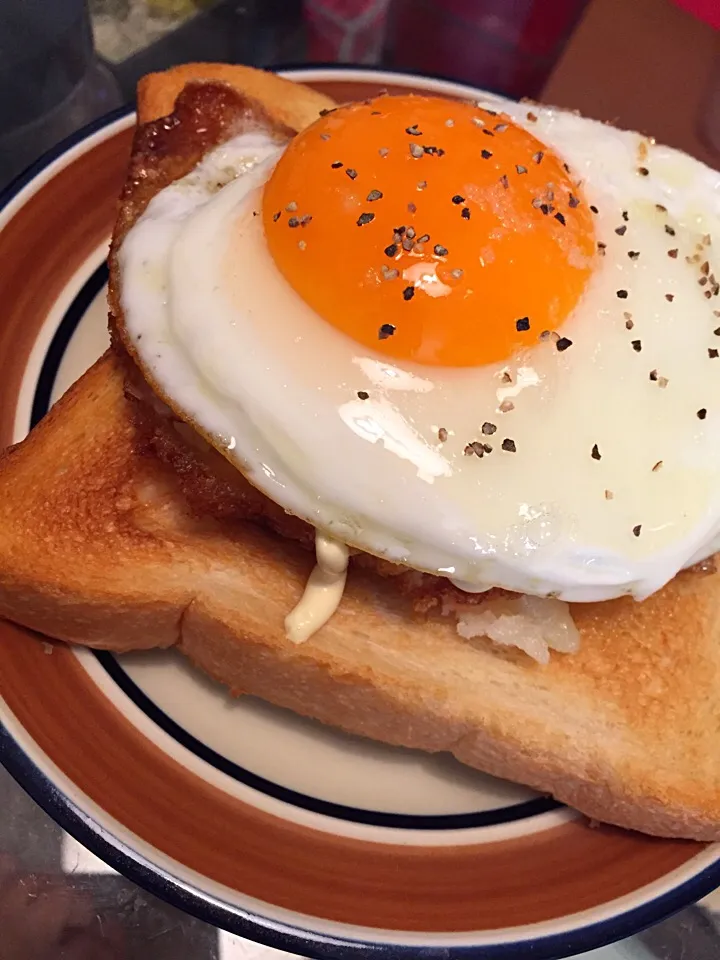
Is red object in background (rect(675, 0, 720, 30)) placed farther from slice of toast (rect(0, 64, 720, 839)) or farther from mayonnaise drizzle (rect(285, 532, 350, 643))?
mayonnaise drizzle (rect(285, 532, 350, 643))

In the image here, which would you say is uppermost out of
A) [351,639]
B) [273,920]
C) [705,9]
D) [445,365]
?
[705,9]

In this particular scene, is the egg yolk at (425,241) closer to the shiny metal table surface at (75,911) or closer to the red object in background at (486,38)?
the shiny metal table surface at (75,911)

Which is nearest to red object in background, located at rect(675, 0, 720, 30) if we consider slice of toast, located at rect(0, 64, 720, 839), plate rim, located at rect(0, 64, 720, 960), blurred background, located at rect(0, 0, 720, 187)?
blurred background, located at rect(0, 0, 720, 187)

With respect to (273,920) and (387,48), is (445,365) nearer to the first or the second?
(273,920)

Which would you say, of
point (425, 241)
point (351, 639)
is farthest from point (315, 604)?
point (425, 241)

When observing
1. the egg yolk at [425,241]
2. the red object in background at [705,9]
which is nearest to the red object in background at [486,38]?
the red object in background at [705,9]

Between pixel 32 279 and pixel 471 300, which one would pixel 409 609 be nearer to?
pixel 471 300
